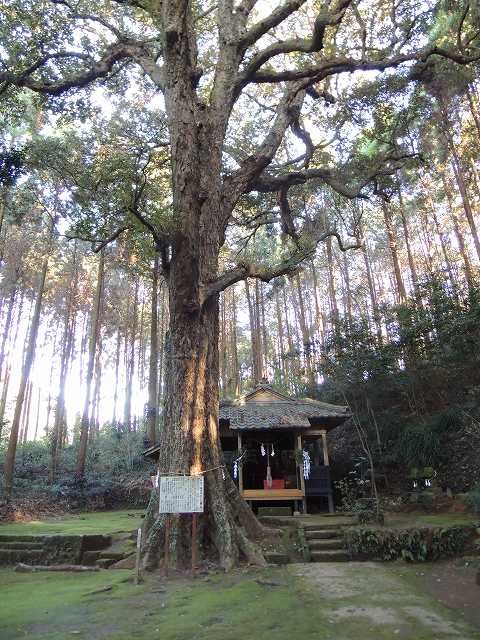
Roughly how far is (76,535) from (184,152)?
7.57 m

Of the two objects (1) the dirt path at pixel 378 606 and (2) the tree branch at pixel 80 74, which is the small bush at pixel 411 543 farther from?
(2) the tree branch at pixel 80 74

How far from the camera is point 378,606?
4.68 metres

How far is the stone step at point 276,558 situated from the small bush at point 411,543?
136 cm

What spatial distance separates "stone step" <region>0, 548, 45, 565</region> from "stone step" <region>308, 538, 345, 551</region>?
17.0 feet

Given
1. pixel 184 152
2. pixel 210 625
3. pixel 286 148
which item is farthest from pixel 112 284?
pixel 210 625

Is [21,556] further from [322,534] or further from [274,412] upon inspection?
[274,412]

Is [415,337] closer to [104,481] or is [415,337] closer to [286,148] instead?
[286,148]

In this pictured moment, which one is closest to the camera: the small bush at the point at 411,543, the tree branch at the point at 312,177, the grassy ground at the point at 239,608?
the grassy ground at the point at 239,608

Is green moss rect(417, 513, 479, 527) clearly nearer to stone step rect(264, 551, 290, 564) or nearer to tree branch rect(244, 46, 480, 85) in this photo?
stone step rect(264, 551, 290, 564)

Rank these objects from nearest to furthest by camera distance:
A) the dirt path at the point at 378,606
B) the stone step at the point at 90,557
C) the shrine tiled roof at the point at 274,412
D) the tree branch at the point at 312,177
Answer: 1. the dirt path at the point at 378,606
2. the stone step at the point at 90,557
3. the tree branch at the point at 312,177
4. the shrine tiled roof at the point at 274,412

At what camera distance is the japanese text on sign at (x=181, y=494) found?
6.28 metres

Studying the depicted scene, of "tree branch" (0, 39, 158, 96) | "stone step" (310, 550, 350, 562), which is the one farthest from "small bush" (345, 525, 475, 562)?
"tree branch" (0, 39, 158, 96)

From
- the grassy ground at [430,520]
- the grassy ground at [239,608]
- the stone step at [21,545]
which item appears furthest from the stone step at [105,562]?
the grassy ground at [430,520]

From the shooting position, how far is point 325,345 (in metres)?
15.0
